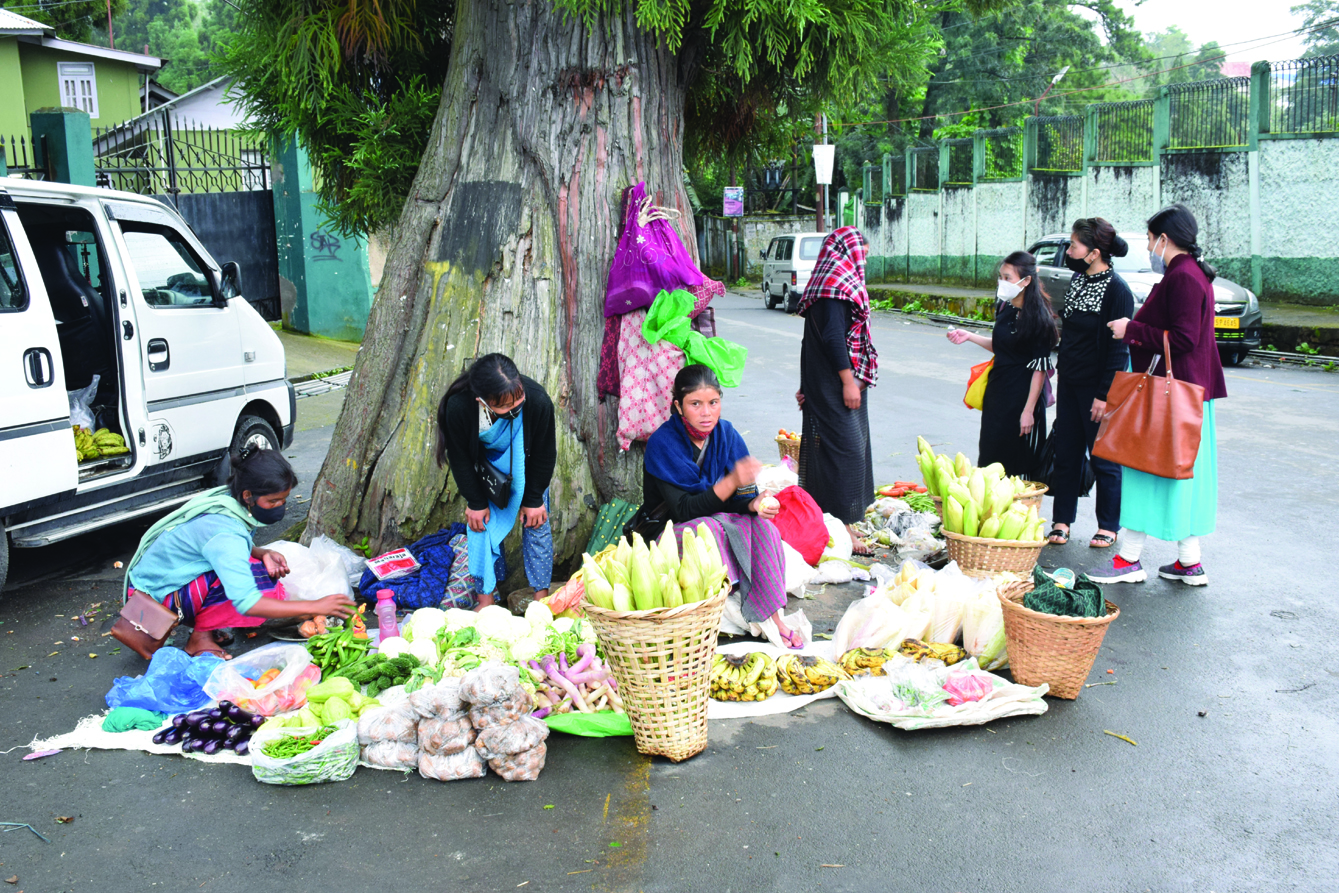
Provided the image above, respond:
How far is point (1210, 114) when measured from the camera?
17.9 m

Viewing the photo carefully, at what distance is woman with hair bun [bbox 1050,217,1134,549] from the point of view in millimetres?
5836

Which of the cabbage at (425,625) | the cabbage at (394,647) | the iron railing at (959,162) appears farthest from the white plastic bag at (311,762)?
the iron railing at (959,162)

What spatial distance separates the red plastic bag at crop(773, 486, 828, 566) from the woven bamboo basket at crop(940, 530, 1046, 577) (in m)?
0.68

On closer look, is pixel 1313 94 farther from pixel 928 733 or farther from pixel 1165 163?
pixel 928 733

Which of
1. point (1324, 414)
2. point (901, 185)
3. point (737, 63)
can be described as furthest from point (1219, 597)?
point (901, 185)

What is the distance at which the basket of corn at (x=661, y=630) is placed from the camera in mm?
3537

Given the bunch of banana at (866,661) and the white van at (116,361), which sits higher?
the white van at (116,361)

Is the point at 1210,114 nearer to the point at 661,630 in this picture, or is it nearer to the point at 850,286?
the point at 850,286

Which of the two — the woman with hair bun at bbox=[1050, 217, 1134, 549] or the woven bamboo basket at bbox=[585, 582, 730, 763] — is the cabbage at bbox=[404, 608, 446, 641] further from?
the woman with hair bun at bbox=[1050, 217, 1134, 549]

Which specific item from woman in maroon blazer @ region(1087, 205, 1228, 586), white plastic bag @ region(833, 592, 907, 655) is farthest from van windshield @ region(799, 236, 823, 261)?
white plastic bag @ region(833, 592, 907, 655)

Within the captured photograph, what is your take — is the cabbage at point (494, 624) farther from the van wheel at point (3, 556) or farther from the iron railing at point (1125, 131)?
the iron railing at point (1125, 131)

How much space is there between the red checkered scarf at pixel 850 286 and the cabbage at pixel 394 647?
2843 mm

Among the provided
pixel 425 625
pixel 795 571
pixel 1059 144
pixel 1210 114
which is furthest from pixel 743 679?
pixel 1059 144

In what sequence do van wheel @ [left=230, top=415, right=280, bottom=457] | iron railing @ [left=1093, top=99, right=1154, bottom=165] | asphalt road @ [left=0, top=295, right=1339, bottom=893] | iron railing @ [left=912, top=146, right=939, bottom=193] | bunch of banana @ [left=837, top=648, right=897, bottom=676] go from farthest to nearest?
iron railing @ [left=912, top=146, right=939, bottom=193], iron railing @ [left=1093, top=99, right=1154, bottom=165], van wheel @ [left=230, top=415, right=280, bottom=457], bunch of banana @ [left=837, top=648, right=897, bottom=676], asphalt road @ [left=0, top=295, right=1339, bottom=893]
